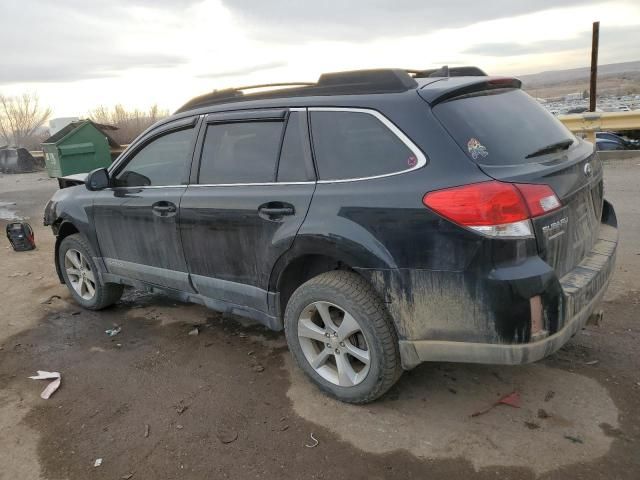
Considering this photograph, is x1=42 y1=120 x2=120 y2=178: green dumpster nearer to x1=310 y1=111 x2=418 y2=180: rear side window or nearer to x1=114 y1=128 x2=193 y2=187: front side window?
x1=114 y1=128 x2=193 y2=187: front side window

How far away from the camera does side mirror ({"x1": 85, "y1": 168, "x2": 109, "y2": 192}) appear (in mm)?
4259

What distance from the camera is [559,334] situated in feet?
8.38

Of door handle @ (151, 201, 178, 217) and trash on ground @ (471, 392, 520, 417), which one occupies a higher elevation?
door handle @ (151, 201, 178, 217)

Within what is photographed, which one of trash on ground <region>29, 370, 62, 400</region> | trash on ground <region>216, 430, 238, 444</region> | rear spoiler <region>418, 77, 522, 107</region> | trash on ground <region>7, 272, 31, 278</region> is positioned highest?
rear spoiler <region>418, 77, 522, 107</region>

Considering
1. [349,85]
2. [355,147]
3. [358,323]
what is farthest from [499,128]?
[358,323]

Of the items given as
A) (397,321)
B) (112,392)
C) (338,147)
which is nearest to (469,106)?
(338,147)

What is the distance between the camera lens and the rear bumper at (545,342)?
2.51 m

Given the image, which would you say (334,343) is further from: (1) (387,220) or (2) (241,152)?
(2) (241,152)

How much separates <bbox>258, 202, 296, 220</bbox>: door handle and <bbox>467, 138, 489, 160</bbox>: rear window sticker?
1037 millimetres

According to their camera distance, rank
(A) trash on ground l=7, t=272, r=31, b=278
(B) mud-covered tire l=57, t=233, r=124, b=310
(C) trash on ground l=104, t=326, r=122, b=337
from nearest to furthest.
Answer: (C) trash on ground l=104, t=326, r=122, b=337 < (B) mud-covered tire l=57, t=233, r=124, b=310 < (A) trash on ground l=7, t=272, r=31, b=278

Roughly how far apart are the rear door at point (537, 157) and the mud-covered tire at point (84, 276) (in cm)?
345

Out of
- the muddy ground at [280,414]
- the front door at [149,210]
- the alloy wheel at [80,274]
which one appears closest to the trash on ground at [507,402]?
the muddy ground at [280,414]

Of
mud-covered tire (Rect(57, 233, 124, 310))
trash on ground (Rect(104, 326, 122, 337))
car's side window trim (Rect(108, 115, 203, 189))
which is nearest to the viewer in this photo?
car's side window trim (Rect(108, 115, 203, 189))

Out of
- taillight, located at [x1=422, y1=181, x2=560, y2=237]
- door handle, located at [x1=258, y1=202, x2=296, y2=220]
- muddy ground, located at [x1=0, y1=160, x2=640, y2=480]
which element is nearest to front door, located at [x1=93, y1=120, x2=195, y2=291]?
muddy ground, located at [x1=0, y1=160, x2=640, y2=480]
